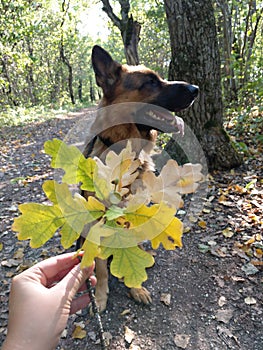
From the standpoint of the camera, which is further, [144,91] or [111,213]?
[144,91]

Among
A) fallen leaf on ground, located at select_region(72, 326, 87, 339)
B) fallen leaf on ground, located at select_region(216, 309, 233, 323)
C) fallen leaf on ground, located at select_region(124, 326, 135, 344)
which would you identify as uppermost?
fallen leaf on ground, located at select_region(216, 309, 233, 323)

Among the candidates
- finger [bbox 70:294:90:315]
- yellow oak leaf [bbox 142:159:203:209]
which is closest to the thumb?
finger [bbox 70:294:90:315]

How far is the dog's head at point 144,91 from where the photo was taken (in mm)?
3195

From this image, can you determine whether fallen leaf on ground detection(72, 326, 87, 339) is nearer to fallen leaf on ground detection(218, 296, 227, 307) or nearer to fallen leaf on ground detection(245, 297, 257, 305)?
fallen leaf on ground detection(218, 296, 227, 307)

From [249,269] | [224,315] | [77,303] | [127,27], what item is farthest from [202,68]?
[127,27]

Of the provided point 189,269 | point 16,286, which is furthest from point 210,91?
point 16,286

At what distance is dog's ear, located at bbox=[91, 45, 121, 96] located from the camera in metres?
3.15

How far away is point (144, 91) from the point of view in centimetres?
332

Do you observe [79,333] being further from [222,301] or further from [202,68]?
[202,68]

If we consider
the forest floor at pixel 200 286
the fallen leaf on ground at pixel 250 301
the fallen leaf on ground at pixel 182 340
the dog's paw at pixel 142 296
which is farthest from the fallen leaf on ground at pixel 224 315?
the dog's paw at pixel 142 296

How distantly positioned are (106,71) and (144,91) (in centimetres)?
49

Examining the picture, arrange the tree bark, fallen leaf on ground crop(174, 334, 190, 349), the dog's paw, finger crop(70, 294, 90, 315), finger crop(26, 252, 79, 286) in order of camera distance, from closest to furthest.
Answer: finger crop(26, 252, 79, 286), finger crop(70, 294, 90, 315), fallen leaf on ground crop(174, 334, 190, 349), the dog's paw, the tree bark

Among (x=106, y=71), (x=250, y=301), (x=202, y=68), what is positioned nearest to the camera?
(x=250, y=301)

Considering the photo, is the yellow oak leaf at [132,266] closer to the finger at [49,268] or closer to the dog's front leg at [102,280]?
the finger at [49,268]
